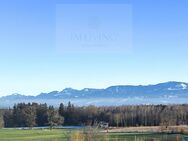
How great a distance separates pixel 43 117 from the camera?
106 metres

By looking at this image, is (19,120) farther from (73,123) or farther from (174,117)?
(174,117)

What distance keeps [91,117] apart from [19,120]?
1500cm

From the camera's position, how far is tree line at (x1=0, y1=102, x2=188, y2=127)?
101 meters

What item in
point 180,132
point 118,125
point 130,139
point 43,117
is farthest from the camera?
point 43,117

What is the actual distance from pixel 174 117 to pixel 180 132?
27590mm

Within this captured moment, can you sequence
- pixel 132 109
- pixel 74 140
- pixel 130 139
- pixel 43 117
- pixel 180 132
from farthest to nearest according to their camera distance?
pixel 132 109 → pixel 43 117 → pixel 180 132 → pixel 130 139 → pixel 74 140

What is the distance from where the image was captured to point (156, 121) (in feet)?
329

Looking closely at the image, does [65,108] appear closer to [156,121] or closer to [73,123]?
[73,123]

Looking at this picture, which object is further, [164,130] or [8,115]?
[8,115]

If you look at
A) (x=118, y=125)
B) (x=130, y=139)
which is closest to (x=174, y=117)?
(x=118, y=125)

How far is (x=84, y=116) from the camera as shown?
109m

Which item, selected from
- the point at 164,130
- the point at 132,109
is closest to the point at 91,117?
the point at 132,109

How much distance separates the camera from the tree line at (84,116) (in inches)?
3967

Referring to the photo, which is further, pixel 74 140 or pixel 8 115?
pixel 8 115
